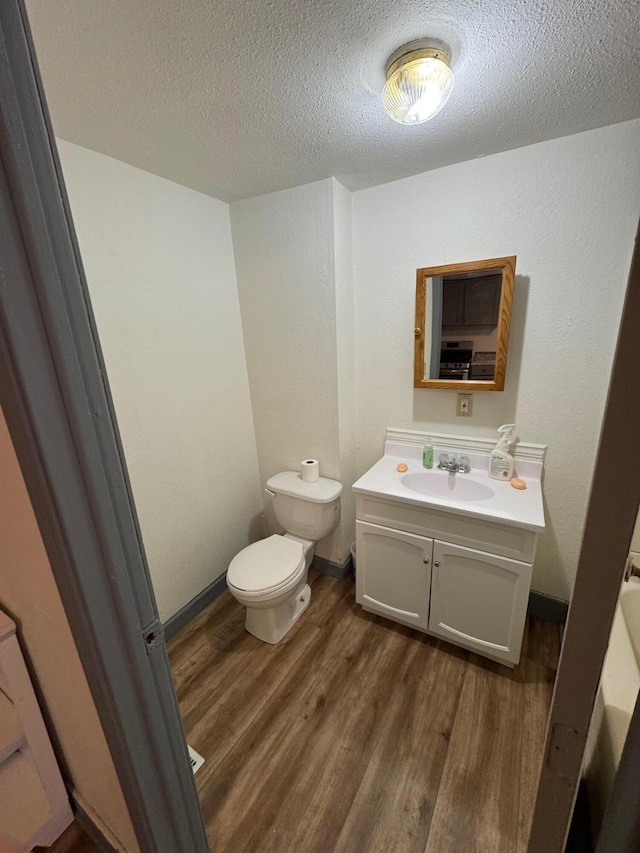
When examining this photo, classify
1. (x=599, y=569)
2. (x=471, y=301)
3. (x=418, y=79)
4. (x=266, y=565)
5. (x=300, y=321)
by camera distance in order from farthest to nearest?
(x=300, y=321) → (x=266, y=565) → (x=471, y=301) → (x=418, y=79) → (x=599, y=569)

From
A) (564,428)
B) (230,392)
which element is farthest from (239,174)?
(564,428)

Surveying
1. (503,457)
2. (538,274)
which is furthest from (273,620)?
(538,274)

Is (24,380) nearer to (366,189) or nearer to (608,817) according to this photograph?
(608,817)

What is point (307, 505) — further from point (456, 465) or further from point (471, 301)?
point (471, 301)

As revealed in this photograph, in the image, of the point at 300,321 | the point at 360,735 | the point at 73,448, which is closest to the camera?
the point at 73,448

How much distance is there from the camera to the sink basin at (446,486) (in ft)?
5.40

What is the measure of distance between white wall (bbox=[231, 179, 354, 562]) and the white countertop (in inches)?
11.9

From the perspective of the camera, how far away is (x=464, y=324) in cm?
160

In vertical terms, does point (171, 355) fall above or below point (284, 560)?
above

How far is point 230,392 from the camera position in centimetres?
200

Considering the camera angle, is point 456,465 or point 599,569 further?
point 456,465

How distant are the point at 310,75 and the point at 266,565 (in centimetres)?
180

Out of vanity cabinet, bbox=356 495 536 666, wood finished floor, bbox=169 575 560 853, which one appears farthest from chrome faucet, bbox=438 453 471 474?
wood finished floor, bbox=169 575 560 853

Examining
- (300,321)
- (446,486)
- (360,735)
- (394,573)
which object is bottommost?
(360,735)
